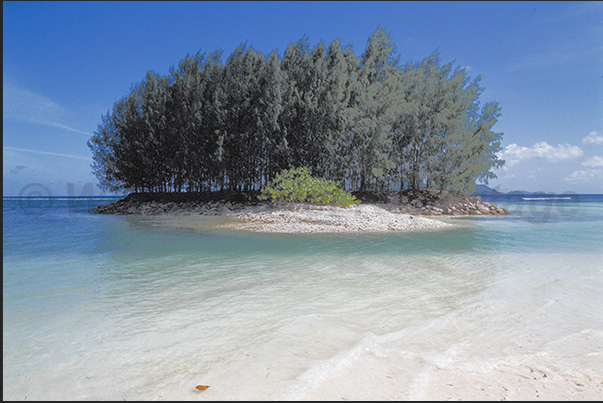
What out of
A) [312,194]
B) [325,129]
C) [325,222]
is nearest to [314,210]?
[312,194]

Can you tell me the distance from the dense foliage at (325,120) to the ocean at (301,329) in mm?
14390

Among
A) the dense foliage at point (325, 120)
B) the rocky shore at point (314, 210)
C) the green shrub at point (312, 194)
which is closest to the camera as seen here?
the rocky shore at point (314, 210)

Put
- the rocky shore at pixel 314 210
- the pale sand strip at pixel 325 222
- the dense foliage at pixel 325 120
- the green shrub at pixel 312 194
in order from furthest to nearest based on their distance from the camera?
1. the dense foliage at pixel 325 120
2. the green shrub at pixel 312 194
3. the rocky shore at pixel 314 210
4. the pale sand strip at pixel 325 222

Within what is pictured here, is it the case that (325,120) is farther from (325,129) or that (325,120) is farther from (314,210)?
(314,210)

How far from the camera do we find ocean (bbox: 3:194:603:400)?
6.49 ft

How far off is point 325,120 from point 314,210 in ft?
27.4

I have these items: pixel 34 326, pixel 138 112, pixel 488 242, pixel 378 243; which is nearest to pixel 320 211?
pixel 378 243

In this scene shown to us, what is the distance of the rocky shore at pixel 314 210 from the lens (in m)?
11.2

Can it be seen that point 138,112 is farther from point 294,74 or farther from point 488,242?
point 488,242

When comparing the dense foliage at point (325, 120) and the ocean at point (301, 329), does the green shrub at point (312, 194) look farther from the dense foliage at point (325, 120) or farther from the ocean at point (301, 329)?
the ocean at point (301, 329)

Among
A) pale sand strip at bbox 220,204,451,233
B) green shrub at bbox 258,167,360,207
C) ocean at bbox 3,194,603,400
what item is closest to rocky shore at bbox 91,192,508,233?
pale sand strip at bbox 220,204,451,233

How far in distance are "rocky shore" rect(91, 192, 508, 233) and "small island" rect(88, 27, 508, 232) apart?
135 millimetres

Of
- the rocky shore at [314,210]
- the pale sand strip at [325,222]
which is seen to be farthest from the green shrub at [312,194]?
the pale sand strip at [325,222]

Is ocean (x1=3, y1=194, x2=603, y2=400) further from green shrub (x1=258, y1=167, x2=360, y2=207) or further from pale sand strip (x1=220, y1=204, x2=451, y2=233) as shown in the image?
green shrub (x1=258, y1=167, x2=360, y2=207)
